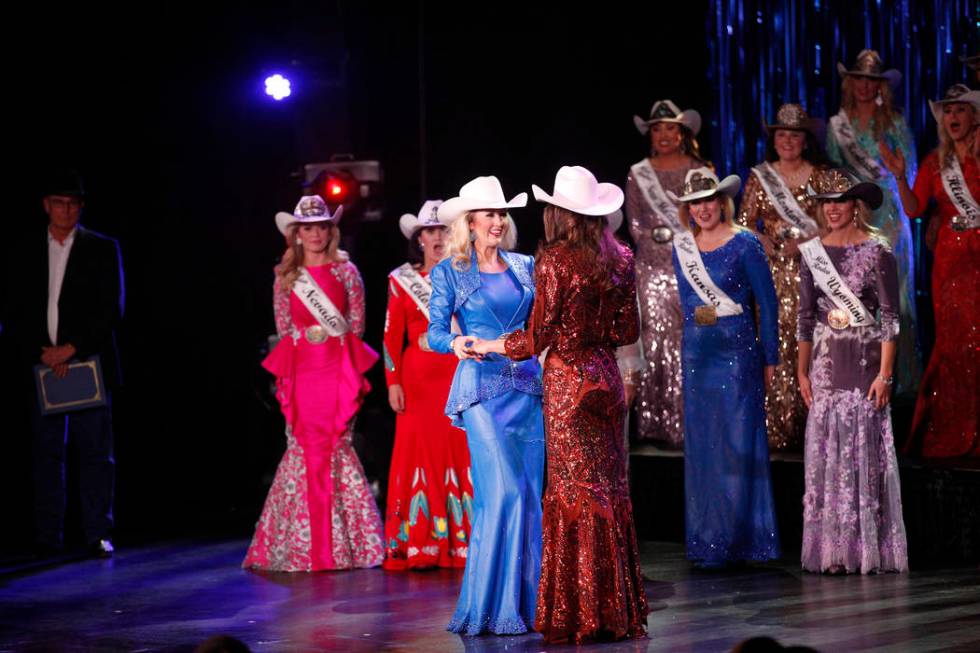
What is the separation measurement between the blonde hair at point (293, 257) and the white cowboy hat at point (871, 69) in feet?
9.44

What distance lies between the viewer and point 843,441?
6637mm

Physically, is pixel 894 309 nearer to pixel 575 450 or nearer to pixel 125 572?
pixel 575 450

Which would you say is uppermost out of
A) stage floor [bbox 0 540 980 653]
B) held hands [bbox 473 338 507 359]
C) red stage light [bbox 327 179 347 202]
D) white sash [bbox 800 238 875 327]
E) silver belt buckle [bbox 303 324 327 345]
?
red stage light [bbox 327 179 347 202]

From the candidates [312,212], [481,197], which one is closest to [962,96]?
[481,197]

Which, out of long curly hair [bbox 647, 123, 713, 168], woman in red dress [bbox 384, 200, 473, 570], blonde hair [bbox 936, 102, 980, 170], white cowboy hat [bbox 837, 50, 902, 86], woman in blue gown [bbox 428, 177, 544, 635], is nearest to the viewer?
woman in blue gown [bbox 428, 177, 544, 635]

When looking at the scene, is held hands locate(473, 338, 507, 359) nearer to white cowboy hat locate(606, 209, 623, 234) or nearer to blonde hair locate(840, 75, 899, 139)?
white cowboy hat locate(606, 209, 623, 234)

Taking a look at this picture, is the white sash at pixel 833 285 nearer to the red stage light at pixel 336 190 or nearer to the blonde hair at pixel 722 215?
the blonde hair at pixel 722 215

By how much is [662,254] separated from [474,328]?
308 centimetres

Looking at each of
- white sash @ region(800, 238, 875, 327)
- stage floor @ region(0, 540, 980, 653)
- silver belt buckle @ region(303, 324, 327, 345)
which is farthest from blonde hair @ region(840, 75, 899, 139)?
silver belt buckle @ region(303, 324, 327, 345)

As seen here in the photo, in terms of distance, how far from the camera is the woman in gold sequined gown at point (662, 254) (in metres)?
8.42

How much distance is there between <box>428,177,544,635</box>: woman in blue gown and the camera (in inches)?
211

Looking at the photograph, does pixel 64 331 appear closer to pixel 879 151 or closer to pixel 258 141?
pixel 258 141

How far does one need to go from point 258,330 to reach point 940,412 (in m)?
4.51

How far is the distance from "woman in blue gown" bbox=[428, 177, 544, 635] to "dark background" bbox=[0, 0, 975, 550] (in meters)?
3.81
